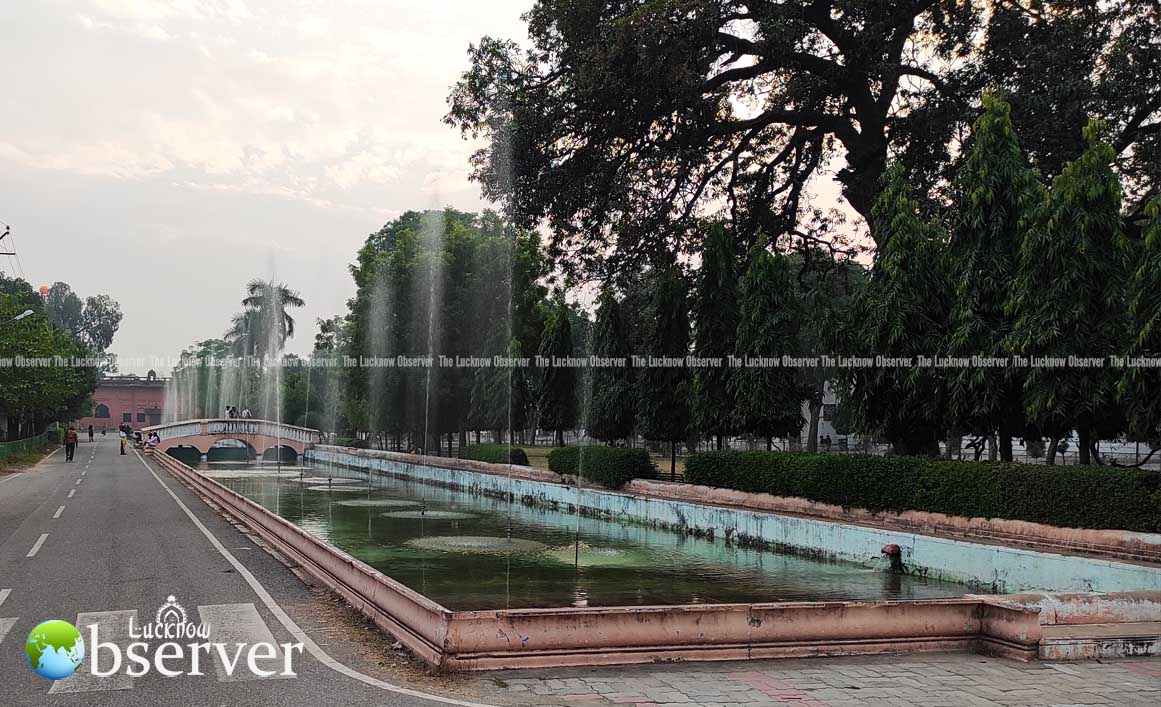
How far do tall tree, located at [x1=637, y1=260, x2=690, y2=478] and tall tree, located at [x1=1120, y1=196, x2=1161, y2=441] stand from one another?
14.3m

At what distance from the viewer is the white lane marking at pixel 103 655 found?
746cm

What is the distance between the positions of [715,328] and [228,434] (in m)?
54.5

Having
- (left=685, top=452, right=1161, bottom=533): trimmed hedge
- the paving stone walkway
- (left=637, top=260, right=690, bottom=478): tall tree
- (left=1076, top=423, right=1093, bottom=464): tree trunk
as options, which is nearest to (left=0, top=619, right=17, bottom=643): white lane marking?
the paving stone walkway

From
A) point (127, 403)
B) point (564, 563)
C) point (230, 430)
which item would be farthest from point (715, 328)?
point (127, 403)

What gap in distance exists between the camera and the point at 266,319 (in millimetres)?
90812

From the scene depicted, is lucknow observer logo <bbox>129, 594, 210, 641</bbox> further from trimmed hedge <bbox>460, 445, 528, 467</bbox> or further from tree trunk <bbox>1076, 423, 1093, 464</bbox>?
trimmed hedge <bbox>460, 445, 528, 467</bbox>

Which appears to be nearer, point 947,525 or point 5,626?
point 5,626

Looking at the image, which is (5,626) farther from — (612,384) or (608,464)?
(612,384)

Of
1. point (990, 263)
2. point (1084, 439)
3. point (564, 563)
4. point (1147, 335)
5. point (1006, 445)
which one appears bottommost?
A: point (564, 563)

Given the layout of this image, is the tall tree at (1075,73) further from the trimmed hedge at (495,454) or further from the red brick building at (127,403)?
the red brick building at (127,403)

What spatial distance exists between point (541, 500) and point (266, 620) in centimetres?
1990

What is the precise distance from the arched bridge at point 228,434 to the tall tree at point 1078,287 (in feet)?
193

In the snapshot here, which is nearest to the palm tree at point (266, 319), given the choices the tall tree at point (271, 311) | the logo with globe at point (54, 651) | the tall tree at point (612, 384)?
the tall tree at point (271, 311)

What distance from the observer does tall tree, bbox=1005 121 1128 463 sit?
53.3 feet
